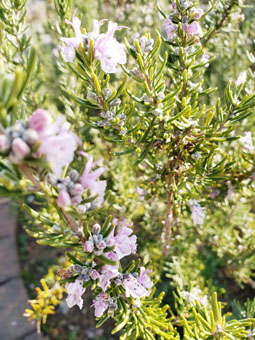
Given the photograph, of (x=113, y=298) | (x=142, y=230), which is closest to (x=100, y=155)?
(x=142, y=230)

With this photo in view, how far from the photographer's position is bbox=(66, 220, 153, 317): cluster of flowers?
66cm

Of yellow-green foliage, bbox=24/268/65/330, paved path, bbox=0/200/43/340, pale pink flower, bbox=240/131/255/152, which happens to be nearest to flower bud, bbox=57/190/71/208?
pale pink flower, bbox=240/131/255/152

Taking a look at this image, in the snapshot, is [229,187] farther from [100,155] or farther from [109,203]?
[100,155]

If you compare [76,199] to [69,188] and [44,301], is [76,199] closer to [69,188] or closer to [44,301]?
[69,188]

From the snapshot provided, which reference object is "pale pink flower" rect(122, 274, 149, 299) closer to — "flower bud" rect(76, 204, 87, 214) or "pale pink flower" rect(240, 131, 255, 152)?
"flower bud" rect(76, 204, 87, 214)

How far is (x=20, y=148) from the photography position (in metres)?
0.43

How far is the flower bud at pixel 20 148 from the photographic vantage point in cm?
43

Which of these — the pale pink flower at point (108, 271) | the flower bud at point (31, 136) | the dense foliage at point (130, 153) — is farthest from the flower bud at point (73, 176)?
the pale pink flower at point (108, 271)

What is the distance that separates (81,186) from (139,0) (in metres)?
2.15

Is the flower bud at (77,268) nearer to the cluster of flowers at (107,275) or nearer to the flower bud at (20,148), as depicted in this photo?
the cluster of flowers at (107,275)

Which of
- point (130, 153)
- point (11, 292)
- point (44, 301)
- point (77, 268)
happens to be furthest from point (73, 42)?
point (11, 292)

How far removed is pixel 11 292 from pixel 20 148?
204cm

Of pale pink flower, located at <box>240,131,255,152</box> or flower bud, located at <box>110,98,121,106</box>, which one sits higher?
flower bud, located at <box>110,98,121,106</box>

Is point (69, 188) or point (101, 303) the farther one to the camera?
point (101, 303)
